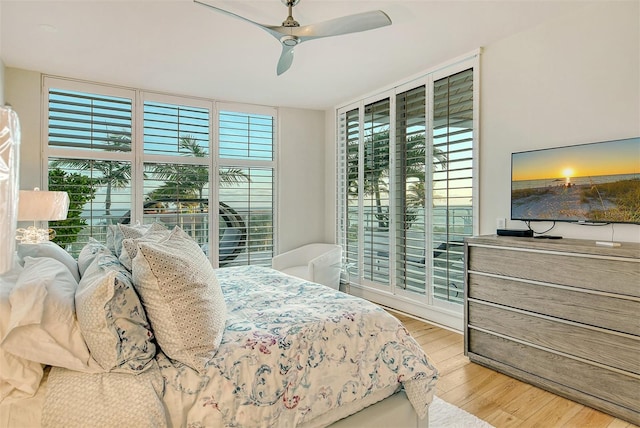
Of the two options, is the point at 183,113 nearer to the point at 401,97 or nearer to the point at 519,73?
the point at 401,97

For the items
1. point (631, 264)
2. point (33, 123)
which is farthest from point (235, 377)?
point (33, 123)

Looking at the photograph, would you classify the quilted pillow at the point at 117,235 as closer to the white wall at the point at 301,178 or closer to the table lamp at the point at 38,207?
the table lamp at the point at 38,207

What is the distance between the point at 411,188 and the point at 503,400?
214 centimetres

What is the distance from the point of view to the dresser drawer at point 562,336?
6.37 feet

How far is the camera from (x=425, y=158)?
11.7 feet

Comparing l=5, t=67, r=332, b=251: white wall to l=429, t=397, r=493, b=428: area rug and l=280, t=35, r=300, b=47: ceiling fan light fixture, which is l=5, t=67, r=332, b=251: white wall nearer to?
l=280, t=35, r=300, b=47: ceiling fan light fixture

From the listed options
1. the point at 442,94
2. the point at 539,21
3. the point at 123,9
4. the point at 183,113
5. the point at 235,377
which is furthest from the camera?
the point at 183,113

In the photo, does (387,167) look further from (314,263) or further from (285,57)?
(285,57)

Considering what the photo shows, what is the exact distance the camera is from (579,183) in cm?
243

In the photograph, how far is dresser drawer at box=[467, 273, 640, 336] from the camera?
1.95 metres

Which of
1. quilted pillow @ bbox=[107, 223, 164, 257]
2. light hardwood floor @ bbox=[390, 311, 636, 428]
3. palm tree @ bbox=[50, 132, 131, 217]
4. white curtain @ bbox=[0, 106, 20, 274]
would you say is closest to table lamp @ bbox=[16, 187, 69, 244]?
quilted pillow @ bbox=[107, 223, 164, 257]

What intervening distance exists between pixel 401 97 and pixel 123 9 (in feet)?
8.85

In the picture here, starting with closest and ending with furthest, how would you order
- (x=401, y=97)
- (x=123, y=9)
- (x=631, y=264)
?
(x=631, y=264)
(x=123, y=9)
(x=401, y=97)

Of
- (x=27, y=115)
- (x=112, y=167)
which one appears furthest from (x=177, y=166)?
Answer: (x=27, y=115)
